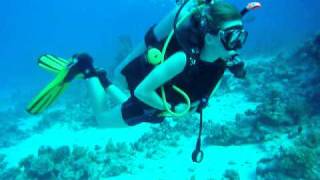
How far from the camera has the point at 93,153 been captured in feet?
37.2

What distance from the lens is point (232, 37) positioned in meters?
4.53

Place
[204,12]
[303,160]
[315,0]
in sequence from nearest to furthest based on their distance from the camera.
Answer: [204,12] < [303,160] < [315,0]

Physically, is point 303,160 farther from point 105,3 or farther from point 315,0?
point 105,3

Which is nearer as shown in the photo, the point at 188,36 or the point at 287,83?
the point at 188,36

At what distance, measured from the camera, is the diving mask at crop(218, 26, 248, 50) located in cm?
452

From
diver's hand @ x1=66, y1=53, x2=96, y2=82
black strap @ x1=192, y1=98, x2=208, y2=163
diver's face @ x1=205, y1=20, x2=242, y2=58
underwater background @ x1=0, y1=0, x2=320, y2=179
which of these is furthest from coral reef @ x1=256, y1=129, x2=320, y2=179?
diver's face @ x1=205, y1=20, x2=242, y2=58

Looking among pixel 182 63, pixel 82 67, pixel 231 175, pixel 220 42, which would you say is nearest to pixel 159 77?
pixel 182 63

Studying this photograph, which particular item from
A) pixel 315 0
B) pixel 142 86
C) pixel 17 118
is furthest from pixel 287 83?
pixel 315 0

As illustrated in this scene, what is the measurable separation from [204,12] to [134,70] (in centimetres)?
178

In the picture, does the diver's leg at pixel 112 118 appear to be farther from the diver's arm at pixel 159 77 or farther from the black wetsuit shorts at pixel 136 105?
the diver's arm at pixel 159 77

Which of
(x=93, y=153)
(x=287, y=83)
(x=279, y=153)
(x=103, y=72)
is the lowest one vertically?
(x=287, y=83)

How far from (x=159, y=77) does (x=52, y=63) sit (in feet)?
9.62

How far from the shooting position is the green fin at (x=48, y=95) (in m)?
6.22

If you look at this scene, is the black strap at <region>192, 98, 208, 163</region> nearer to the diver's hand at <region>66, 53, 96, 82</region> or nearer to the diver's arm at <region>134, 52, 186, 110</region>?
the diver's arm at <region>134, 52, 186, 110</region>
